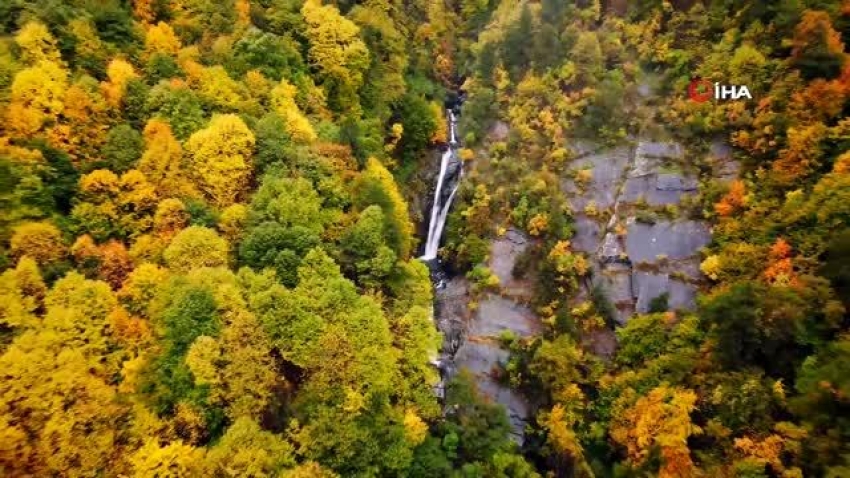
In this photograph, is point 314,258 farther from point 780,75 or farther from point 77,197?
point 780,75

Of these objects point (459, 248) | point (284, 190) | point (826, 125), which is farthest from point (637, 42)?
point (284, 190)

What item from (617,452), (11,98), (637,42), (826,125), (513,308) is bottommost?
(617,452)

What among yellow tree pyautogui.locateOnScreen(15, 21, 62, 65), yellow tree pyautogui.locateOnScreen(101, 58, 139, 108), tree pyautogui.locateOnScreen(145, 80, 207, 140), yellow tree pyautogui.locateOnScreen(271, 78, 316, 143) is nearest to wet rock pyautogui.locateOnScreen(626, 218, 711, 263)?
yellow tree pyautogui.locateOnScreen(271, 78, 316, 143)

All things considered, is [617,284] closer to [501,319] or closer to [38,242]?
[501,319]

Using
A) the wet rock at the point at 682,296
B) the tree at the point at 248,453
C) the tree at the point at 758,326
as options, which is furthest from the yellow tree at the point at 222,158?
the tree at the point at 758,326

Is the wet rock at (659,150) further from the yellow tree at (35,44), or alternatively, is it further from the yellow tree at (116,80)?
the yellow tree at (35,44)

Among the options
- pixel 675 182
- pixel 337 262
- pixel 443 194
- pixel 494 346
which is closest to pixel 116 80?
pixel 337 262
